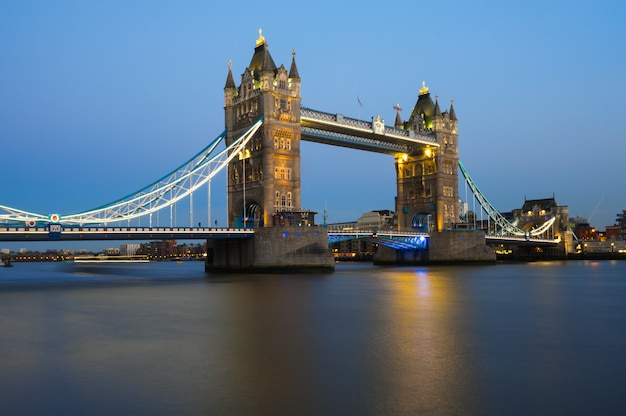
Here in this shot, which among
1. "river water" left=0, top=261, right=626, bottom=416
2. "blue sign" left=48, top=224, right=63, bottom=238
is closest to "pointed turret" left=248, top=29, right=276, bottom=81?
"blue sign" left=48, top=224, right=63, bottom=238

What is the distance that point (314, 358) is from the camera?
1432 centimetres

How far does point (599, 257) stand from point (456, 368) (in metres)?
113

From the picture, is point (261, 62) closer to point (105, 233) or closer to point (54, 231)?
point (105, 233)

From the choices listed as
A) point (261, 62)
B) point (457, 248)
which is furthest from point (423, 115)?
point (261, 62)

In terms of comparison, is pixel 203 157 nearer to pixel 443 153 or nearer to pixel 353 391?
pixel 443 153

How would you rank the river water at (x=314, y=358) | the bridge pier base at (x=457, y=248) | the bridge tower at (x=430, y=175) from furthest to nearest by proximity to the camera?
the bridge tower at (x=430, y=175) < the bridge pier base at (x=457, y=248) < the river water at (x=314, y=358)

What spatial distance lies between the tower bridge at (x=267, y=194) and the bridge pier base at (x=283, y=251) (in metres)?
0.09

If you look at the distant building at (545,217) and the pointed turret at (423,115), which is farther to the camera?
the distant building at (545,217)

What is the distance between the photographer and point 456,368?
13.0 meters

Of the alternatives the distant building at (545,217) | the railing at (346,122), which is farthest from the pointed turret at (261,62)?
the distant building at (545,217)

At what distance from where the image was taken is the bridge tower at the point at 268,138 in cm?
5647

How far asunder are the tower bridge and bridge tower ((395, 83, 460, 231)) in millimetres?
400

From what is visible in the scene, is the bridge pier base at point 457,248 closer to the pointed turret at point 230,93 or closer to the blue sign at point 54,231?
the pointed turret at point 230,93

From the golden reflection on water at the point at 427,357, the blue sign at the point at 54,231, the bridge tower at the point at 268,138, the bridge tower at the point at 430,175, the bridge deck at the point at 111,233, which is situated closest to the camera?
the golden reflection on water at the point at 427,357
